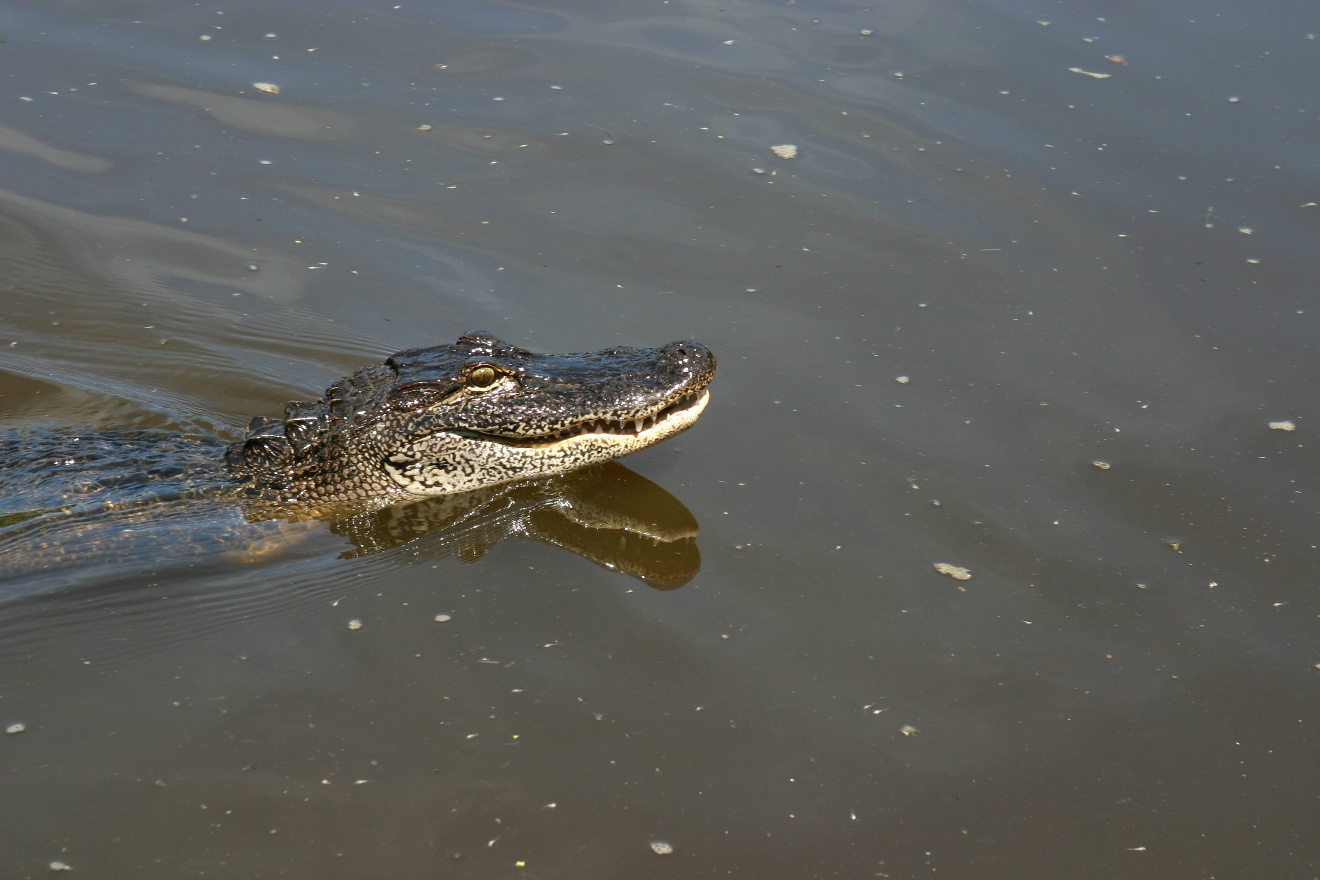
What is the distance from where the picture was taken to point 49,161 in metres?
7.84

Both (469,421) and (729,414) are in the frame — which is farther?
(729,414)

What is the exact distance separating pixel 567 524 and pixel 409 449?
2.57 ft

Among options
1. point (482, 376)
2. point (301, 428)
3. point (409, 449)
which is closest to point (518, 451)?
point (482, 376)

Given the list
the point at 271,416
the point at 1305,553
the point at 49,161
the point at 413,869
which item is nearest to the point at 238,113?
the point at 49,161

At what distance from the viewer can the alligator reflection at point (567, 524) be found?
505 cm

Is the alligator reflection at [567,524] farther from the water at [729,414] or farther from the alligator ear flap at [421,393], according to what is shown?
the alligator ear flap at [421,393]

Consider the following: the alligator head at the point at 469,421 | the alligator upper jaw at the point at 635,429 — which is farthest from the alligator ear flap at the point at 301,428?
the alligator upper jaw at the point at 635,429

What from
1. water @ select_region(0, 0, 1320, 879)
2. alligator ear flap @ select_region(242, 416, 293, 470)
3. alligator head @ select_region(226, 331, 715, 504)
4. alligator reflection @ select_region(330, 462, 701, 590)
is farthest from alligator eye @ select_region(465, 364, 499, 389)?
alligator ear flap @ select_region(242, 416, 293, 470)

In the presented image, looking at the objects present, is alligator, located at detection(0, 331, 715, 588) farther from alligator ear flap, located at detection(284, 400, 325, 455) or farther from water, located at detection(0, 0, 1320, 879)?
water, located at detection(0, 0, 1320, 879)

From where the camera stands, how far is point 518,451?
5359 mm

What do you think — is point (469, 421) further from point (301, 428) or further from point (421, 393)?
point (301, 428)

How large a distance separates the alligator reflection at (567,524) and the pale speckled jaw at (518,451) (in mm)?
100

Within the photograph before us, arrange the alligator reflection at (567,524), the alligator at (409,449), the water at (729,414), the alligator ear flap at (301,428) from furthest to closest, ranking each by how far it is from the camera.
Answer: the alligator ear flap at (301,428) → the alligator at (409,449) → the alligator reflection at (567,524) → the water at (729,414)

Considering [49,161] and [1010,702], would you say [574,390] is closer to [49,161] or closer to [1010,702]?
[1010,702]
